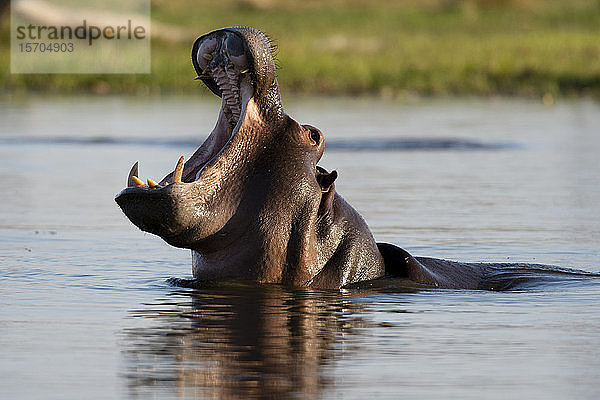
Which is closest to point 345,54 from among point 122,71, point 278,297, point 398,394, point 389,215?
point 122,71

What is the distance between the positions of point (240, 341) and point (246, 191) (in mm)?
826

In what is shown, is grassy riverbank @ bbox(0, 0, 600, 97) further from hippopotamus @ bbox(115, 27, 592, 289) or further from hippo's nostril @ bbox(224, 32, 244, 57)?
hippo's nostril @ bbox(224, 32, 244, 57)

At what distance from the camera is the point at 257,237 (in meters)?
5.96

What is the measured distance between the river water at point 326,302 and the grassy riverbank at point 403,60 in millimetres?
8669

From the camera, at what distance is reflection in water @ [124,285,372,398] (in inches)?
180

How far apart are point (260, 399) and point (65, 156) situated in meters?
10.2

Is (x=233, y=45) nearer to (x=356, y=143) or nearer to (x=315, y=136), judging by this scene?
(x=315, y=136)

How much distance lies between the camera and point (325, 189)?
6.13 metres

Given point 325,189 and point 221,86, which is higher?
point 221,86

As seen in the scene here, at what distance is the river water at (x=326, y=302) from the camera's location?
4.70m

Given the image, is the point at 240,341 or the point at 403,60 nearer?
the point at 240,341

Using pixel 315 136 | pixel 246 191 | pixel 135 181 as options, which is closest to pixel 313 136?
pixel 315 136

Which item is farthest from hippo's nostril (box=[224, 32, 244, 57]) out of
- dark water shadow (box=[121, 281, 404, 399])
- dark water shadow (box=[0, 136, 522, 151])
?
dark water shadow (box=[0, 136, 522, 151])

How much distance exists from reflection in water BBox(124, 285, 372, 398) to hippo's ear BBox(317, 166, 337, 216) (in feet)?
1.19
